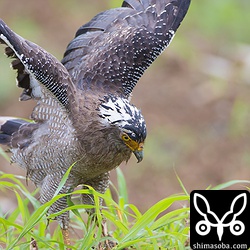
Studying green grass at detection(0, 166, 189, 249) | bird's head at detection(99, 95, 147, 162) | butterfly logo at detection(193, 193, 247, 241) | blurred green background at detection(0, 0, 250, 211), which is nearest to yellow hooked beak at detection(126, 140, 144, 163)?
bird's head at detection(99, 95, 147, 162)

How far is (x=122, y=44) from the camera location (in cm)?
733

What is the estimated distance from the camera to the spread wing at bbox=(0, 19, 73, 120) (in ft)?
21.2

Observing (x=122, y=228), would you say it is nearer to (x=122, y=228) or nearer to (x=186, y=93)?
(x=122, y=228)

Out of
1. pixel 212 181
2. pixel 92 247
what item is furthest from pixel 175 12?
pixel 212 181

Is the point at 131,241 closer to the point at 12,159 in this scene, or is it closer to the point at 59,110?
the point at 59,110

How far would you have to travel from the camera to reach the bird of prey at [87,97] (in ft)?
21.6

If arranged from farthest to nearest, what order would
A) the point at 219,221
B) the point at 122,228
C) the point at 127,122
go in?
the point at 127,122 < the point at 122,228 < the point at 219,221

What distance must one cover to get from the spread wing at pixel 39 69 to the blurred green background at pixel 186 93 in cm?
299

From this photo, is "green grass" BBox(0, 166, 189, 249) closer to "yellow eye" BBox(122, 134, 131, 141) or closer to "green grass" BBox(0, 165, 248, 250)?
"green grass" BBox(0, 165, 248, 250)

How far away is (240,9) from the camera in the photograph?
1397cm

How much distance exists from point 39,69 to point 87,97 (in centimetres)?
55

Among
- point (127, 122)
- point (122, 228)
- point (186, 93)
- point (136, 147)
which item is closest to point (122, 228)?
point (122, 228)

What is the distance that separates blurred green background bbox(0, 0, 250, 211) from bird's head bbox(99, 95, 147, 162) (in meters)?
3.42

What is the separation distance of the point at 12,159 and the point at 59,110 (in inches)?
33.7
